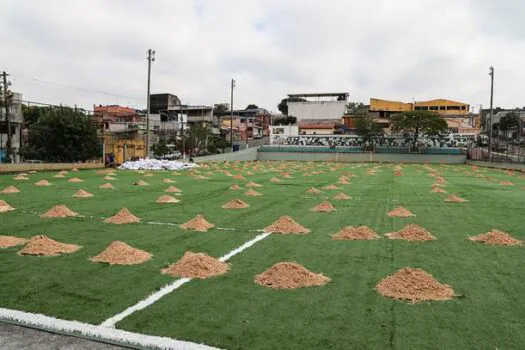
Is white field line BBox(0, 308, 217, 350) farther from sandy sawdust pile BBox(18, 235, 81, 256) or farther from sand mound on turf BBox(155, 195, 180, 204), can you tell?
sand mound on turf BBox(155, 195, 180, 204)

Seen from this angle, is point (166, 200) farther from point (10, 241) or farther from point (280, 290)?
point (280, 290)

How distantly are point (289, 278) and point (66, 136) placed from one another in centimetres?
3843

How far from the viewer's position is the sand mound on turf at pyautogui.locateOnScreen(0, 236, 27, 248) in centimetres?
873

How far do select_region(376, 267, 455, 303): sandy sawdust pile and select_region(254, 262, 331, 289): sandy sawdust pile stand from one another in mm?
828

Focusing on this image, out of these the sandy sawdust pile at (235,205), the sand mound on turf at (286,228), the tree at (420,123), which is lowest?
the sandy sawdust pile at (235,205)

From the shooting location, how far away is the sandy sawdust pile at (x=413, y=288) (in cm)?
594

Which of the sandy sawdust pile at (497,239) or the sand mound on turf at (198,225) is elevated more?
the sandy sawdust pile at (497,239)

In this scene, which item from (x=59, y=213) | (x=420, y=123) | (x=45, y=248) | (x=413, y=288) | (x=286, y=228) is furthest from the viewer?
(x=420, y=123)

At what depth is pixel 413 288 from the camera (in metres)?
6.16

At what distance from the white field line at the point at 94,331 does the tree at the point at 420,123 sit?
68.0 metres

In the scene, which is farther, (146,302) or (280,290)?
(280,290)

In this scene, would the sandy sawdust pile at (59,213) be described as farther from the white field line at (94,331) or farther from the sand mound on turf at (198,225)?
the white field line at (94,331)

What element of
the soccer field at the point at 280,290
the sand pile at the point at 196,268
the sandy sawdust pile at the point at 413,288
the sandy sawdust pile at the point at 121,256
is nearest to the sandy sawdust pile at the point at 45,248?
the soccer field at the point at 280,290

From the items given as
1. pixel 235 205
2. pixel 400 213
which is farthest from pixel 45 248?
pixel 400 213
